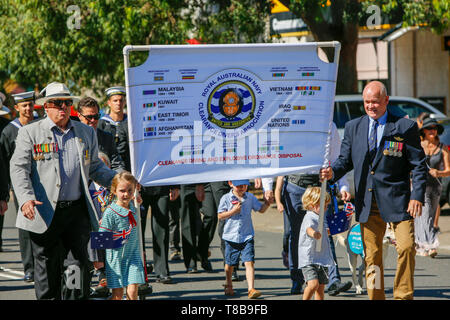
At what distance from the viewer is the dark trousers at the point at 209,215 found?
10.1 meters

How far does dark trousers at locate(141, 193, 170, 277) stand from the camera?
945 cm

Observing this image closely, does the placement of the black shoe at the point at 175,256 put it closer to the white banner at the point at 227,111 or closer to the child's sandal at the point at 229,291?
the child's sandal at the point at 229,291

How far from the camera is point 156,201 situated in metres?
9.54

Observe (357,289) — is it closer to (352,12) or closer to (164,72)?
(164,72)

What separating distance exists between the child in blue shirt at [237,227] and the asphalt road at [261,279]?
330 millimetres

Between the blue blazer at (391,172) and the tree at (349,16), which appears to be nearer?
the blue blazer at (391,172)

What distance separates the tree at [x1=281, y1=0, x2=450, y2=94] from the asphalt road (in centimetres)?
545

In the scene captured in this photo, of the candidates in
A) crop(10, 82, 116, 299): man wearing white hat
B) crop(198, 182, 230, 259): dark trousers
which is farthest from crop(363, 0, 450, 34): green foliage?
crop(10, 82, 116, 299): man wearing white hat

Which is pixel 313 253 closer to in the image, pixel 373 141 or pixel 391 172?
pixel 391 172

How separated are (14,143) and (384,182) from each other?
187 inches

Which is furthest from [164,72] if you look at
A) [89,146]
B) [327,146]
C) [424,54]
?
[424,54]

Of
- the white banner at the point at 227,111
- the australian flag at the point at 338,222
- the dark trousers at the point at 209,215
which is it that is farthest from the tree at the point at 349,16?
the white banner at the point at 227,111

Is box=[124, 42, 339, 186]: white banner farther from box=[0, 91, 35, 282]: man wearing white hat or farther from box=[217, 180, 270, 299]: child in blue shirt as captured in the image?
box=[0, 91, 35, 282]: man wearing white hat
